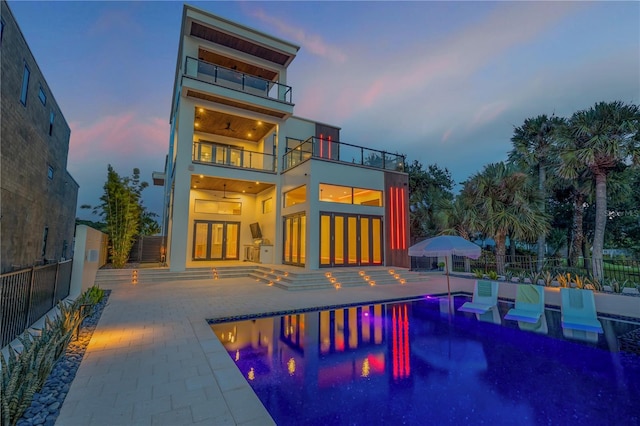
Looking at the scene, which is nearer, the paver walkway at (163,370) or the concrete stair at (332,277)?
the paver walkway at (163,370)

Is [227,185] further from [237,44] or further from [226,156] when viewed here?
[237,44]

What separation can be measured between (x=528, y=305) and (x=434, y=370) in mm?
4701

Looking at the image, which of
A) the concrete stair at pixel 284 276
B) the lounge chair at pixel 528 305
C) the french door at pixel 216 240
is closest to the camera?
the lounge chair at pixel 528 305

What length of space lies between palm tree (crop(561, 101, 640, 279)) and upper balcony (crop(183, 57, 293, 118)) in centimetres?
1302

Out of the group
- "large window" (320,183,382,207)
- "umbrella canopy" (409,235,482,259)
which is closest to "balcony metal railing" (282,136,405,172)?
"large window" (320,183,382,207)

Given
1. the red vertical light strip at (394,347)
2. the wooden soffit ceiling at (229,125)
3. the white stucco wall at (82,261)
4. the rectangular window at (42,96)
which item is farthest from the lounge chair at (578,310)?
the rectangular window at (42,96)

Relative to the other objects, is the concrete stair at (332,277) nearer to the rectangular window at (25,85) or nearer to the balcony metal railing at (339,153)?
the balcony metal railing at (339,153)

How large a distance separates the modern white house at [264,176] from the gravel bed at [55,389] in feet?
28.1

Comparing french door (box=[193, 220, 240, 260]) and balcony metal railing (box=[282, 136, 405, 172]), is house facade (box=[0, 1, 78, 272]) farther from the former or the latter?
balcony metal railing (box=[282, 136, 405, 172])

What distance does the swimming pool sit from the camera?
299cm

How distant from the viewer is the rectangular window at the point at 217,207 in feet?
53.2

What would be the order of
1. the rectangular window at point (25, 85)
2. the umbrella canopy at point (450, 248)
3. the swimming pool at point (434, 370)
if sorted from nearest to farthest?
the swimming pool at point (434, 370) < the umbrella canopy at point (450, 248) < the rectangular window at point (25, 85)

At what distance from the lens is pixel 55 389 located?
3080 millimetres

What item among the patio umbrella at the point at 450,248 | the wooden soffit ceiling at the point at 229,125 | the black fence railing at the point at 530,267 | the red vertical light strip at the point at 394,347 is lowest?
the red vertical light strip at the point at 394,347
